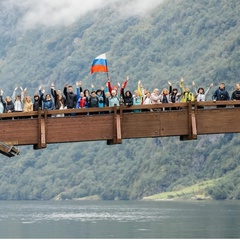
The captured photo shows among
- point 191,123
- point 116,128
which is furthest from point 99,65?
point 191,123

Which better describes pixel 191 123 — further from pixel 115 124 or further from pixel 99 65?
pixel 99 65

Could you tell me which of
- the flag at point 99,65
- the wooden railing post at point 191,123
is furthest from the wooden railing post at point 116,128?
the flag at point 99,65

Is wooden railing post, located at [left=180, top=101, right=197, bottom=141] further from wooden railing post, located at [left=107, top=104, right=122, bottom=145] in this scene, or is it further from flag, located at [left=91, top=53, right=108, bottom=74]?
flag, located at [left=91, top=53, right=108, bottom=74]

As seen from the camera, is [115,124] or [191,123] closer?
[115,124]

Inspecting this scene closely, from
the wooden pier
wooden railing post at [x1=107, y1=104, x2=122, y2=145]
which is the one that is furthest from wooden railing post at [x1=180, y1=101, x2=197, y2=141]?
wooden railing post at [x1=107, y1=104, x2=122, y2=145]

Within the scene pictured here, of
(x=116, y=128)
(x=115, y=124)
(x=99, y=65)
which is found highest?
(x=99, y=65)

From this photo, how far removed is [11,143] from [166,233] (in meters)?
72.9

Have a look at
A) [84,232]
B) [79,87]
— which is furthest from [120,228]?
[79,87]

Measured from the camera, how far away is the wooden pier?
43.6 m

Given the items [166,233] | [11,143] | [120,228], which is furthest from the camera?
[120,228]

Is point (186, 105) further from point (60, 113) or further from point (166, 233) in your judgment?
point (166, 233)

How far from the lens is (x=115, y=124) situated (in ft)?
146

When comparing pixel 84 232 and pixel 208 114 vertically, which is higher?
pixel 208 114

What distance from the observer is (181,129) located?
45281 mm
